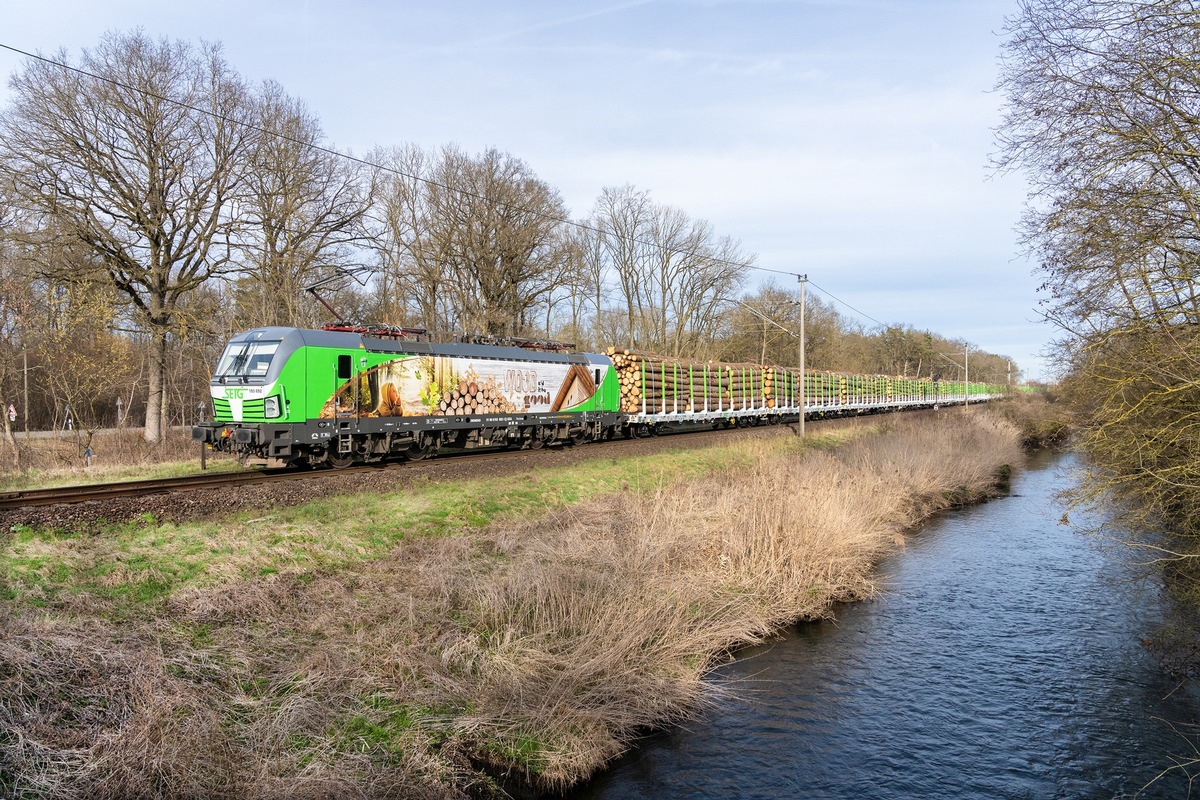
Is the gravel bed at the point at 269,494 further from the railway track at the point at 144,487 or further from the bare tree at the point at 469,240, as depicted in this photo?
the bare tree at the point at 469,240

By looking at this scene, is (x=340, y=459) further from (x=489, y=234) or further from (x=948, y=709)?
(x=489, y=234)

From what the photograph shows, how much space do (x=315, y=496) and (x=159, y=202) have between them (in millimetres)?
15265

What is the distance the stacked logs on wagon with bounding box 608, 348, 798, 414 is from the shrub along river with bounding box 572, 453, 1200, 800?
538 inches

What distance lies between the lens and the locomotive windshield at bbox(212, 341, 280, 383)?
539 inches

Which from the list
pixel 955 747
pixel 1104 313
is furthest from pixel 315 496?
pixel 1104 313

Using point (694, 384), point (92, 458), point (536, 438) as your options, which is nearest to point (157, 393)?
point (92, 458)

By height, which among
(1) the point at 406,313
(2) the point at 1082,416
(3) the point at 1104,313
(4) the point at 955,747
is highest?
(1) the point at 406,313

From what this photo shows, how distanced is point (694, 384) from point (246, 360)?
57.0 ft

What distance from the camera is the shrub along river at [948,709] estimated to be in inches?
232

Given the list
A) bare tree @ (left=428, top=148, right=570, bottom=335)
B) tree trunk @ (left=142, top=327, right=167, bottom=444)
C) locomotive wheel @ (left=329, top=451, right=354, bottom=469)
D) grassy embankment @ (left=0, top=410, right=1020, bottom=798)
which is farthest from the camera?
bare tree @ (left=428, top=148, right=570, bottom=335)

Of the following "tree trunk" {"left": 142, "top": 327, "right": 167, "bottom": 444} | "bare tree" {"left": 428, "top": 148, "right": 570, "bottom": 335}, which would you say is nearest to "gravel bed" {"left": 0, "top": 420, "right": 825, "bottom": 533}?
"tree trunk" {"left": 142, "top": 327, "right": 167, "bottom": 444}

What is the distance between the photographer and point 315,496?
11352 millimetres

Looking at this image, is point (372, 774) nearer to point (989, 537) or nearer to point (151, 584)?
point (151, 584)

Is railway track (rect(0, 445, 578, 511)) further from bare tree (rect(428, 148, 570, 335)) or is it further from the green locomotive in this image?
bare tree (rect(428, 148, 570, 335))
